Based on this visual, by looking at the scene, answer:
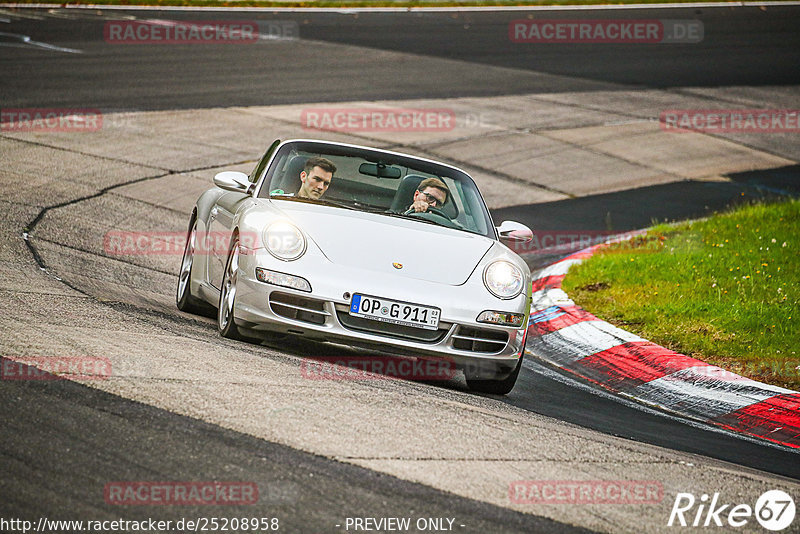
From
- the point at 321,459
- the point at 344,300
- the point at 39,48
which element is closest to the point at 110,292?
the point at 344,300

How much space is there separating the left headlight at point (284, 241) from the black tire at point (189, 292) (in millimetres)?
1641

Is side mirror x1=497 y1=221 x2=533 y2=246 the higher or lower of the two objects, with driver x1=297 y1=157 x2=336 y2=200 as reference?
lower

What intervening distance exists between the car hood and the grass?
7.14ft

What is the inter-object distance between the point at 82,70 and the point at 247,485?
16.9 m

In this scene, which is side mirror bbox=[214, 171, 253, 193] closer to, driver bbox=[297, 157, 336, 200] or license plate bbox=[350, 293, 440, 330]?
driver bbox=[297, 157, 336, 200]

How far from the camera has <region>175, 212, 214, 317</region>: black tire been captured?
8.27 m

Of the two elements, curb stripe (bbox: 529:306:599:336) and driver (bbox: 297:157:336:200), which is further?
curb stripe (bbox: 529:306:599:336)

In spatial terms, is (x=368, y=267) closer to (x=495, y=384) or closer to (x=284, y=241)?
(x=284, y=241)

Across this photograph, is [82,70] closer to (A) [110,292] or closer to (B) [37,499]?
(A) [110,292]

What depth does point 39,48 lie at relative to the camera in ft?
70.3

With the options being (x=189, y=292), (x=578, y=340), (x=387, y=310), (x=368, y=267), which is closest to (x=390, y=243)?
(x=368, y=267)

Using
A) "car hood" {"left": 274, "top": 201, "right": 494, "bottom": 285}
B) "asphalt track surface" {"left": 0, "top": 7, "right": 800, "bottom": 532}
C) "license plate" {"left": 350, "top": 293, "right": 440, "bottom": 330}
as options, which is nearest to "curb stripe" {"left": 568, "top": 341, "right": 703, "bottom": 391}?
"asphalt track surface" {"left": 0, "top": 7, "right": 800, "bottom": 532}

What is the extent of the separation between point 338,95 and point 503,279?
44.1ft

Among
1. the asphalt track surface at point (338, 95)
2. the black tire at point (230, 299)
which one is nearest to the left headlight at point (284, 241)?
the black tire at point (230, 299)
